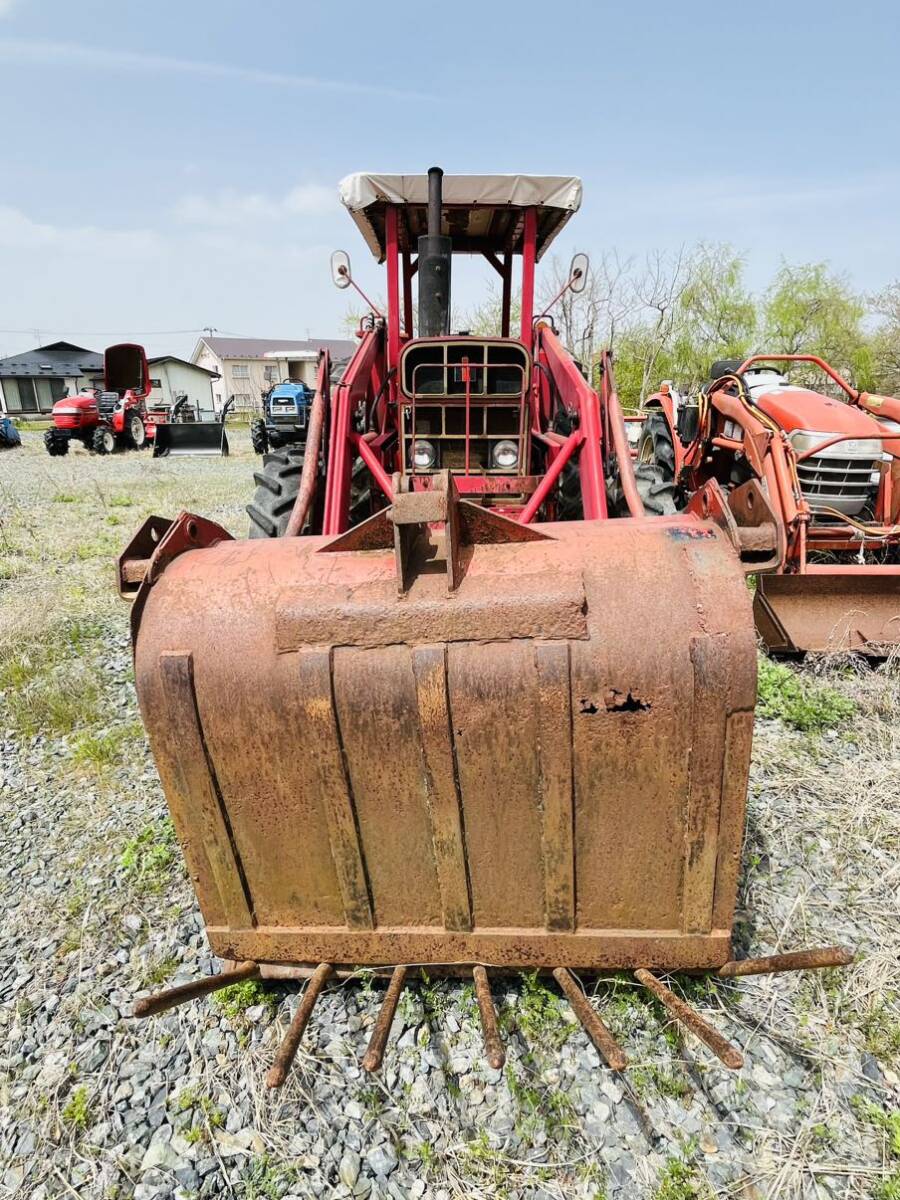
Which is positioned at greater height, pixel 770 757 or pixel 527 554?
pixel 527 554

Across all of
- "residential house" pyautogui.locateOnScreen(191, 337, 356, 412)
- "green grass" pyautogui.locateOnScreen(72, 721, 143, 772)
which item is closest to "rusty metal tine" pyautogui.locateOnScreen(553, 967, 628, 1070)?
"green grass" pyautogui.locateOnScreen(72, 721, 143, 772)

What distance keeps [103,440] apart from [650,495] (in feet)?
64.5

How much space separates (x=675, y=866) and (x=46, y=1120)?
5.80 feet

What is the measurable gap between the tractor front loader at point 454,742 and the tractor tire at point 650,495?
2339 mm

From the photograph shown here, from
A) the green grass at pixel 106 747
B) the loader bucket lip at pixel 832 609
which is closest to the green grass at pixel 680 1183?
the green grass at pixel 106 747

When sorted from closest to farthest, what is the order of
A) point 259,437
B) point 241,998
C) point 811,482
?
1. point 241,998
2. point 811,482
3. point 259,437

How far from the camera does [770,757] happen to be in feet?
10.7

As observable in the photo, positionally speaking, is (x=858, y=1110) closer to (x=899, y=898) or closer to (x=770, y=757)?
(x=899, y=898)

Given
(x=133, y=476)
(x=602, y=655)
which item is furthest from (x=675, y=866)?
(x=133, y=476)

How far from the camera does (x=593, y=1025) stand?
5.23 feet

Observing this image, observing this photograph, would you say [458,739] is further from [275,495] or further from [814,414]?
[814,414]

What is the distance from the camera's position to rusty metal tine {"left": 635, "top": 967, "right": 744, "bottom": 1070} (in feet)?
4.74

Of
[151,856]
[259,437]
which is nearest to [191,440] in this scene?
[259,437]

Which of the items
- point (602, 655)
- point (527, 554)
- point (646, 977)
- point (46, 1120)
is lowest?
point (46, 1120)
